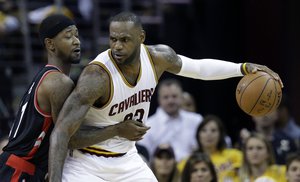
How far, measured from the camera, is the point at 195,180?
29.8ft

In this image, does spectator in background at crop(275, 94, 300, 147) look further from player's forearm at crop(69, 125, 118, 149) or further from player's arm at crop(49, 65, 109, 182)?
player's arm at crop(49, 65, 109, 182)

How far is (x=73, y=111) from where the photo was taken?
650cm

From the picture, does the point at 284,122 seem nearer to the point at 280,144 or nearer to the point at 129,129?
the point at 280,144

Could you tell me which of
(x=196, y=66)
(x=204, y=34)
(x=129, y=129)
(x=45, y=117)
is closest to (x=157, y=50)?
(x=196, y=66)

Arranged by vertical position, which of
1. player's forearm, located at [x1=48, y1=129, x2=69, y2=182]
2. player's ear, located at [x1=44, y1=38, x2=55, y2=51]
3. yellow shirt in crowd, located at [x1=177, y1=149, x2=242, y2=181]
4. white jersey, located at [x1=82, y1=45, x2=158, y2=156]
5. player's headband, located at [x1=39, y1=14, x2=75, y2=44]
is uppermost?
player's headband, located at [x1=39, y1=14, x2=75, y2=44]

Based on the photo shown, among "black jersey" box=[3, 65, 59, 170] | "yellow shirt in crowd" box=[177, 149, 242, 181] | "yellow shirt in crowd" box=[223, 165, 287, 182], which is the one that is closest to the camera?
"black jersey" box=[3, 65, 59, 170]

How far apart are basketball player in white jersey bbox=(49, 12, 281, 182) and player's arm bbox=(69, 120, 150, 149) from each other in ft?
0.16

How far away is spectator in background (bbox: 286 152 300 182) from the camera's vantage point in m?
8.97

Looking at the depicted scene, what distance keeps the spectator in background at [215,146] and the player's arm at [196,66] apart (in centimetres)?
273

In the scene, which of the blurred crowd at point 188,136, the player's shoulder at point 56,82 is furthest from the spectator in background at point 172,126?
the player's shoulder at point 56,82

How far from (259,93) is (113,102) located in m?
1.22

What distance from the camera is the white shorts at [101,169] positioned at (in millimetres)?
6773

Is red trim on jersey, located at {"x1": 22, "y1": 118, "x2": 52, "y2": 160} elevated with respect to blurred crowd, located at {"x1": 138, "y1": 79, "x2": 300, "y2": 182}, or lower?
elevated

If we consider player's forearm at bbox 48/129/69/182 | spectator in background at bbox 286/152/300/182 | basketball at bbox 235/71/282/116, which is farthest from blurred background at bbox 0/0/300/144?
player's forearm at bbox 48/129/69/182
